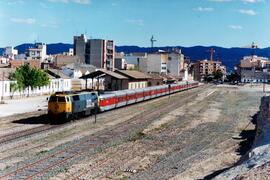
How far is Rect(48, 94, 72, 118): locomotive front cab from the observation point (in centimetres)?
4209

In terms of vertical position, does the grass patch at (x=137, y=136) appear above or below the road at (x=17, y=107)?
below

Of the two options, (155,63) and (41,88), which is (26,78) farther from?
(155,63)

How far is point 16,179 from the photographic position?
22750mm

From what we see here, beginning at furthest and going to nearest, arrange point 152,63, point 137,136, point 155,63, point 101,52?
point 152,63 < point 155,63 < point 101,52 < point 137,136

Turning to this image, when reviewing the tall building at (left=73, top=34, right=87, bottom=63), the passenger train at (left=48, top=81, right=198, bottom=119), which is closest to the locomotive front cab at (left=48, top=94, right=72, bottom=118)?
the passenger train at (left=48, top=81, right=198, bottom=119)

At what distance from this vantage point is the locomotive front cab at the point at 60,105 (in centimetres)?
4209

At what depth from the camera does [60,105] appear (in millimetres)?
42281

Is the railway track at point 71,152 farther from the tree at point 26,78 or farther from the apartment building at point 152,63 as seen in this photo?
the apartment building at point 152,63

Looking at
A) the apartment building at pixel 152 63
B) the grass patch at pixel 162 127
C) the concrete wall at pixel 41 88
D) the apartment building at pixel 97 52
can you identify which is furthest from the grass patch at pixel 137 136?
the apartment building at pixel 152 63

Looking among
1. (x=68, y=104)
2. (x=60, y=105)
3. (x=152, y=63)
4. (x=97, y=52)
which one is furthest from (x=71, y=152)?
(x=152, y=63)

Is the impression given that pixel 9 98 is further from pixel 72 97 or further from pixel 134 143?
pixel 134 143

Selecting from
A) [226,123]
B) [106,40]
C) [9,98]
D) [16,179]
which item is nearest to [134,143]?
[16,179]

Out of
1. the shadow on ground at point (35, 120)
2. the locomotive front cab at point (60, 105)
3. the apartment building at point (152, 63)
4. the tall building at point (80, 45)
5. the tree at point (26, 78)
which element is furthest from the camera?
the apartment building at point (152, 63)

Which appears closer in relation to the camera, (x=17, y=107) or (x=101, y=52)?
(x=17, y=107)
